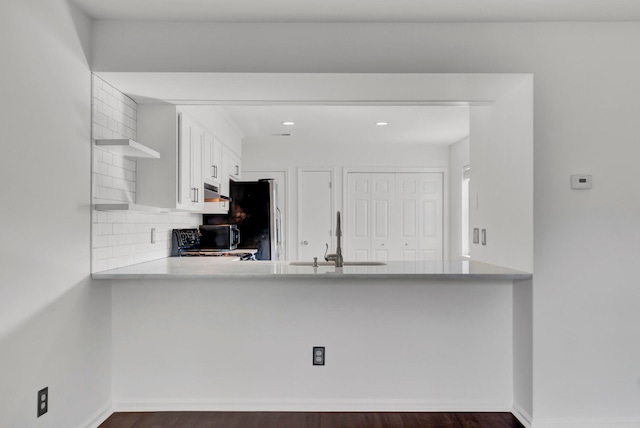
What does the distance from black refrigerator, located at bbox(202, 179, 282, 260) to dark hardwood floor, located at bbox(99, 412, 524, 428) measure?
2295 millimetres

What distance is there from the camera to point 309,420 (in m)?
2.69

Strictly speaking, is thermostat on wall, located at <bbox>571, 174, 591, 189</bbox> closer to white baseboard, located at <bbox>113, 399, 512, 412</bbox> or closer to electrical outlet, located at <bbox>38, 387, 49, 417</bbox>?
white baseboard, located at <bbox>113, 399, 512, 412</bbox>

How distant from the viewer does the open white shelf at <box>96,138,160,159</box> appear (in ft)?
8.21

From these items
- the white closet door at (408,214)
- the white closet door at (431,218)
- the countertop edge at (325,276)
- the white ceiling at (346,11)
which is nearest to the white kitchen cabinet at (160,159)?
the white ceiling at (346,11)

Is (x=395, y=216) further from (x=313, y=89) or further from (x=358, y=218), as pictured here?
(x=313, y=89)

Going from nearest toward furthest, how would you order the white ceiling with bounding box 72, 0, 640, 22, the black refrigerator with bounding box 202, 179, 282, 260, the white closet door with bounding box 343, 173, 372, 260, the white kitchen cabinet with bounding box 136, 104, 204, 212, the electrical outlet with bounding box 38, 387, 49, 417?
the electrical outlet with bounding box 38, 387, 49, 417
the white ceiling with bounding box 72, 0, 640, 22
the white kitchen cabinet with bounding box 136, 104, 204, 212
the black refrigerator with bounding box 202, 179, 282, 260
the white closet door with bounding box 343, 173, 372, 260

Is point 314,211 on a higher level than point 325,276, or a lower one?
higher

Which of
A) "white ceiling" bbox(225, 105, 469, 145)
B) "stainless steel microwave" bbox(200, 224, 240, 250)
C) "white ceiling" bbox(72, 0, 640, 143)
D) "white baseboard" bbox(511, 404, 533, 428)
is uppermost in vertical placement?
"white ceiling" bbox(72, 0, 640, 143)

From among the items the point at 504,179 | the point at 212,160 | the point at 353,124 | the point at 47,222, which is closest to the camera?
the point at 47,222

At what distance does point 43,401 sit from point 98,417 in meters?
0.59

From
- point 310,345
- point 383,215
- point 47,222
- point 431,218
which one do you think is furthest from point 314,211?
point 47,222

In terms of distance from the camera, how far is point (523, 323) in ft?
8.86

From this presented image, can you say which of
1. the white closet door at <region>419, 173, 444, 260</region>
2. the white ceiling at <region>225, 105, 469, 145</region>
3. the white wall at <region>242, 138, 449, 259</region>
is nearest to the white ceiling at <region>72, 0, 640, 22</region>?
the white ceiling at <region>225, 105, 469, 145</region>

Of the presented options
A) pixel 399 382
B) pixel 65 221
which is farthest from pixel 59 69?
pixel 399 382
